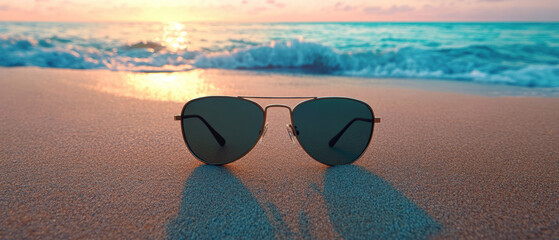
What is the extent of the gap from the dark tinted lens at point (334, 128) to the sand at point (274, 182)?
0.08 metres

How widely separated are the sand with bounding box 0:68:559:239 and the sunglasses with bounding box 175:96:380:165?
3.3 inches

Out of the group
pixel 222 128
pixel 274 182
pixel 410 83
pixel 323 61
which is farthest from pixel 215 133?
pixel 323 61

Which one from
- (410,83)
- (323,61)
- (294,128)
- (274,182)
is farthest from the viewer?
(323,61)

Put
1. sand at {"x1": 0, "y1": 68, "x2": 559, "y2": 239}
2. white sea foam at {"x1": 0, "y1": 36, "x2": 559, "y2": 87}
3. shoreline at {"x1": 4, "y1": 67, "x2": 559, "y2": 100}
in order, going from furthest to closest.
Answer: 1. white sea foam at {"x1": 0, "y1": 36, "x2": 559, "y2": 87}
2. shoreline at {"x1": 4, "y1": 67, "x2": 559, "y2": 100}
3. sand at {"x1": 0, "y1": 68, "x2": 559, "y2": 239}

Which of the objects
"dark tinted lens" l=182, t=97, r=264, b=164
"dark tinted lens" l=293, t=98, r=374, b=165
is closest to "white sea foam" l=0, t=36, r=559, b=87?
"dark tinted lens" l=293, t=98, r=374, b=165

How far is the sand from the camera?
110 cm

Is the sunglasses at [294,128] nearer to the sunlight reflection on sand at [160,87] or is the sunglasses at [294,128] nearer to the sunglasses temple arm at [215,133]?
the sunglasses temple arm at [215,133]

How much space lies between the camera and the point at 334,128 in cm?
162

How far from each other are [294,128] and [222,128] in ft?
1.16

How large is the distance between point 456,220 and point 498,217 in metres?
0.16

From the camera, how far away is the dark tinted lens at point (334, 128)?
158 centimetres

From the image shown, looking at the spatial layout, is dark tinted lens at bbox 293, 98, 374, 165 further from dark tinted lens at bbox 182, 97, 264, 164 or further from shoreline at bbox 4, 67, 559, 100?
shoreline at bbox 4, 67, 559, 100

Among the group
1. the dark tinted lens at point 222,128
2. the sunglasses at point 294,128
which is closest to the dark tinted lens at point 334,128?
the sunglasses at point 294,128

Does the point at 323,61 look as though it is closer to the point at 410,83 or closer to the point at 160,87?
the point at 410,83
